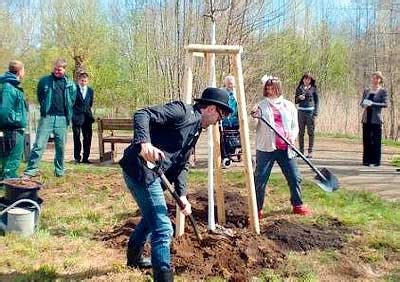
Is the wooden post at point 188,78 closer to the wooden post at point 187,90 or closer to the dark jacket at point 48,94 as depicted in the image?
the wooden post at point 187,90

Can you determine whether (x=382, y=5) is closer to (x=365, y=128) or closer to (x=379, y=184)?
(x=365, y=128)

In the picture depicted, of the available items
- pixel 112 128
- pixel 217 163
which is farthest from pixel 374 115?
pixel 217 163

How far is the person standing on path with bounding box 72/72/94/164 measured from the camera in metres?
11.1

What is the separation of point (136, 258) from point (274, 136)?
95.3 inches

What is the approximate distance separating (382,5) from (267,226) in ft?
57.8

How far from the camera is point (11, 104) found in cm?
812

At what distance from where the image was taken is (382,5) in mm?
21281

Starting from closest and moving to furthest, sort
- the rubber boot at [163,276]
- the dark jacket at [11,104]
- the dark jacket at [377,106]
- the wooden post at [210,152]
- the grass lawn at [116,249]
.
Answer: the rubber boot at [163,276] < the grass lawn at [116,249] < the wooden post at [210,152] < the dark jacket at [11,104] < the dark jacket at [377,106]

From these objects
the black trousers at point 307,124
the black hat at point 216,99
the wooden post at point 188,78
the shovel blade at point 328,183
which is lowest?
the shovel blade at point 328,183

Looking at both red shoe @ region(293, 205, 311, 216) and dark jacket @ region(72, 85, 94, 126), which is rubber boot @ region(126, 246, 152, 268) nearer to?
red shoe @ region(293, 205, 311, 216)

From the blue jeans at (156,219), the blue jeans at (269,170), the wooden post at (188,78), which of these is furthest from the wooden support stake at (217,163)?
the blue jeans at (156,219)

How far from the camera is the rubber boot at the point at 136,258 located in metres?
4.70

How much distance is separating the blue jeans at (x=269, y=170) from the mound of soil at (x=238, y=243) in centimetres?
32

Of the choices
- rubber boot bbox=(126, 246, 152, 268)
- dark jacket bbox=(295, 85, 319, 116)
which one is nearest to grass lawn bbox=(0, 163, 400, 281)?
rubber boot bbox=(126, 246, 152, 268)
